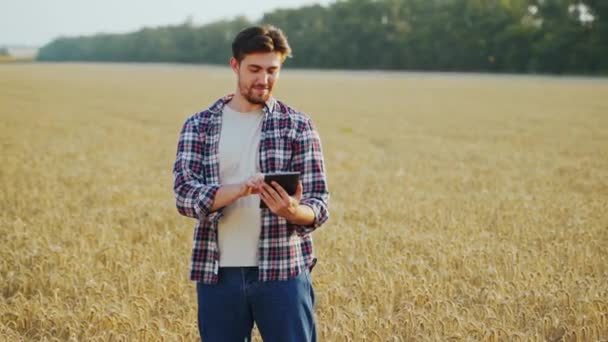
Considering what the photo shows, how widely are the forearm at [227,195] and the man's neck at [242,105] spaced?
0.42 m

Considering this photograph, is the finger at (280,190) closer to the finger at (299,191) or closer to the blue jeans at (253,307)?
the finger at (299,191)

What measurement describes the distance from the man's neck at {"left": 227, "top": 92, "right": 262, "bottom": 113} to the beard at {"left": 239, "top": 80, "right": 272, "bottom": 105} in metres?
0.04

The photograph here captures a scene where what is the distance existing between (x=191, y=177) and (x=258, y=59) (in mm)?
630

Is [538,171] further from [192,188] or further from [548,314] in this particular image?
[192,188]

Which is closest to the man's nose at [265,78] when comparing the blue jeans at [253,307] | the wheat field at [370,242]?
the blue jeans at [253,307]

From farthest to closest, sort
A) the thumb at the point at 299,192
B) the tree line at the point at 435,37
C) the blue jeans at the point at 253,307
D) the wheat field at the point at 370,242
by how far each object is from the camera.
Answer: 1. the tree line at the point at 435,37
2. the wheat field at the point at 370,242
3. the blue jeans at the point at 253,307
4. the thumb at the point at 299,192

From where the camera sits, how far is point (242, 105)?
3395mm

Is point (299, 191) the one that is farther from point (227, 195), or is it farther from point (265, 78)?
point (265, 78)

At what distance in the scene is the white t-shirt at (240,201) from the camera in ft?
10.9

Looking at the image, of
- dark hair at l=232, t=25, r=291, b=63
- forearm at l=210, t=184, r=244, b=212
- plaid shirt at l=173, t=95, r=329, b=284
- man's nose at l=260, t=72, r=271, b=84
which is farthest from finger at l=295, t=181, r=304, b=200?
dark hair at l=232, t=25, r=291, b=63

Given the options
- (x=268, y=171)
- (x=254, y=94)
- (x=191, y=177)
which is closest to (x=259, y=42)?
(x=254, y=94)

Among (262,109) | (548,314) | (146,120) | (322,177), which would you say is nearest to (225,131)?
(262,109)

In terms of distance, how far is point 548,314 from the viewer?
557cm

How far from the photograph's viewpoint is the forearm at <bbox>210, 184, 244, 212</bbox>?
3.12 m
